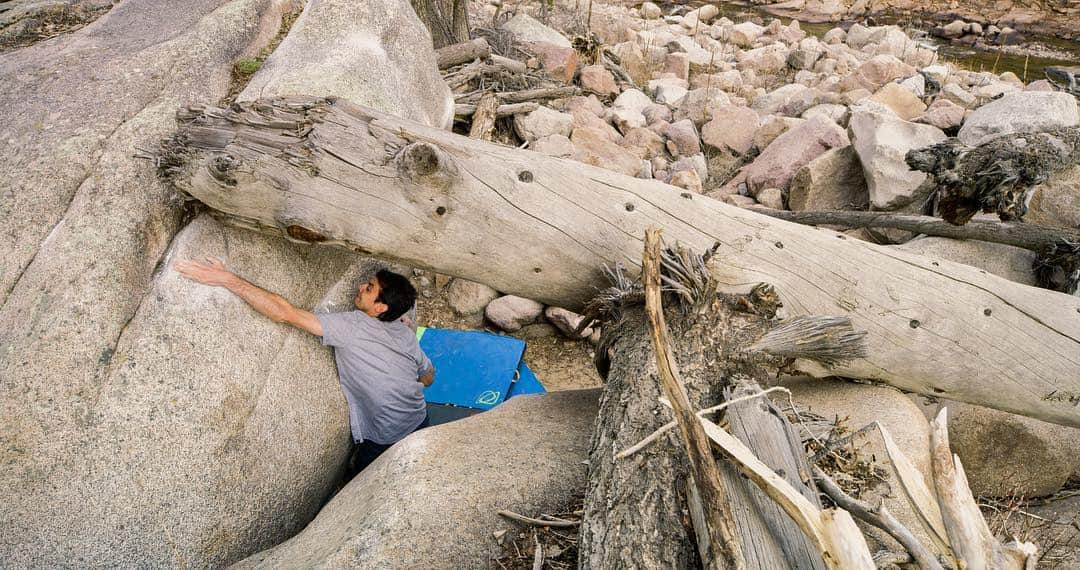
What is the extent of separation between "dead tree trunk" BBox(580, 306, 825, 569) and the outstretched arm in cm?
161

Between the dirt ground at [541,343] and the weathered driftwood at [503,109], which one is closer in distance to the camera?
the dirt ground at [541,343]

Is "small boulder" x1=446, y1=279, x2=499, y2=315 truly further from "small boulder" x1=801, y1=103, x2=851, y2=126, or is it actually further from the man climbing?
"small boulder" x1=801, y1=103, x2=851, y2=126

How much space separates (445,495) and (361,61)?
2967mm

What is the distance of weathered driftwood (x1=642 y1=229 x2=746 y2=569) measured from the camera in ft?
7.07

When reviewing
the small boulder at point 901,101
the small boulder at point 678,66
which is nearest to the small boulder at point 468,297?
the small boulder at point 901,101

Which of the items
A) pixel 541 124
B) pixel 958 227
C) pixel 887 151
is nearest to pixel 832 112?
pixel 887 151

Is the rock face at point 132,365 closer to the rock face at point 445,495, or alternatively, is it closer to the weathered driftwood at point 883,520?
the rock face at point 445,495

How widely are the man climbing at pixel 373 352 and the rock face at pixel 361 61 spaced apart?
1.24 m

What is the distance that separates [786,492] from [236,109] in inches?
116

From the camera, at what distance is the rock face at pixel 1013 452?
4031 mm

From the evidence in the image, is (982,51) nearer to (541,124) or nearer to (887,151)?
(887,151)

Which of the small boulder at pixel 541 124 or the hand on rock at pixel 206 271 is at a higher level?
the hand on rock at pixel 206 271

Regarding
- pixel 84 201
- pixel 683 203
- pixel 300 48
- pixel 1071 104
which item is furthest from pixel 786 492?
pixel 1071 104

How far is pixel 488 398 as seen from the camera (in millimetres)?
4812
